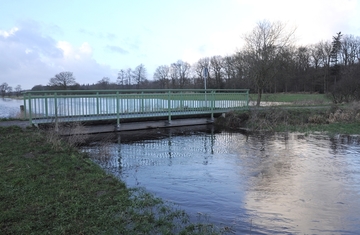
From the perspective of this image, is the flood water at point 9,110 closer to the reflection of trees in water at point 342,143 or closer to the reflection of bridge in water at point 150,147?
the reflection of bridge in water at point 150,147

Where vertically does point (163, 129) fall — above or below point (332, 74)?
below

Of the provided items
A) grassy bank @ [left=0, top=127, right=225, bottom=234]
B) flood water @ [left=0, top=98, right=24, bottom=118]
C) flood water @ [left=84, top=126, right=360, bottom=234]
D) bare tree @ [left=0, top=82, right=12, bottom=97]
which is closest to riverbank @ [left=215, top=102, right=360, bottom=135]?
flood water @ [left=84, top=126, right=360, bottom=234]

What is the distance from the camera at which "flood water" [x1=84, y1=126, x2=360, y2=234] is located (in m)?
5.14

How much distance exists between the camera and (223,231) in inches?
180

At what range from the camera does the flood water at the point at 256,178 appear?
514 cm

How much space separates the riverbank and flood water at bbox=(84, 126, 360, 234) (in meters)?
3.41

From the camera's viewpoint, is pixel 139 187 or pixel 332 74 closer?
pixel 139 187

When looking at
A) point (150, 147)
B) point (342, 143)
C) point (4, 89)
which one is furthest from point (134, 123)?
point (4, 89)

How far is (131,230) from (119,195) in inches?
55.0

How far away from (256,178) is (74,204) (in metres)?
4.34

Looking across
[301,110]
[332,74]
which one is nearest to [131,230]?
[301,110]

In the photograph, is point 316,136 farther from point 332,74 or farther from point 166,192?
point 332,74

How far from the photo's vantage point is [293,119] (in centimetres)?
1902

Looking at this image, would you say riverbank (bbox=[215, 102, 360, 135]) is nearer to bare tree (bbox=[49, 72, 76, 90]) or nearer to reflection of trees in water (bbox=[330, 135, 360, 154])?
reflection of trees in water (bbox=[330, 135, 360, 154])
